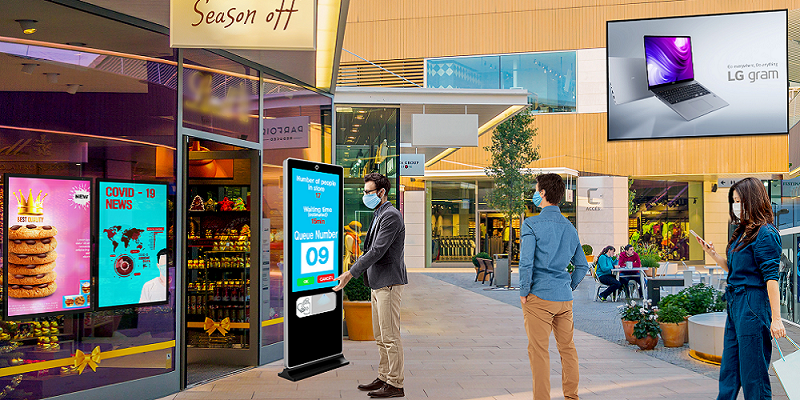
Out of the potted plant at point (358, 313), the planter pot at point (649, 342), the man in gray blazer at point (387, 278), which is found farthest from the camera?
the potted plant at point (358, 313)

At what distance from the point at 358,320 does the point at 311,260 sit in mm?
3890

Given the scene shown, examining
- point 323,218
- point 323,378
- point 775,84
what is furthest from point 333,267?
point 775,84

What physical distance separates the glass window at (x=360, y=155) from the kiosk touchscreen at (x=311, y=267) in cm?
532

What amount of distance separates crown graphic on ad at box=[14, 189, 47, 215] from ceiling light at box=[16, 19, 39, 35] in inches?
46.7

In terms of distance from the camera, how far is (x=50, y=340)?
5.09 meters

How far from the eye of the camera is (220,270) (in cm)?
749

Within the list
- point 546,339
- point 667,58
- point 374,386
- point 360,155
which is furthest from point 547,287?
point 667,58

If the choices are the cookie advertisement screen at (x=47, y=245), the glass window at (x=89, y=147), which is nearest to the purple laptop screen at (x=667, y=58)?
the glass window at (x=89, y=147)

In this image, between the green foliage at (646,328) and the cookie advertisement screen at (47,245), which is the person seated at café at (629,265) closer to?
the green foliage at (646,328)

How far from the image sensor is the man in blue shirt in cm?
468

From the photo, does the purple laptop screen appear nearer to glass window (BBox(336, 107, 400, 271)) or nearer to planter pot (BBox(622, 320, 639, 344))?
glass window (BBox(336, 107, 400, 271))

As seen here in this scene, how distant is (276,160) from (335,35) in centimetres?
158

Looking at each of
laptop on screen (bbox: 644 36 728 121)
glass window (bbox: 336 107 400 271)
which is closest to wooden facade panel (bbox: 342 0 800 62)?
laptop on screen (bbox: 644 36 728 121)

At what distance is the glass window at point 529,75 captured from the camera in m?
27.0
